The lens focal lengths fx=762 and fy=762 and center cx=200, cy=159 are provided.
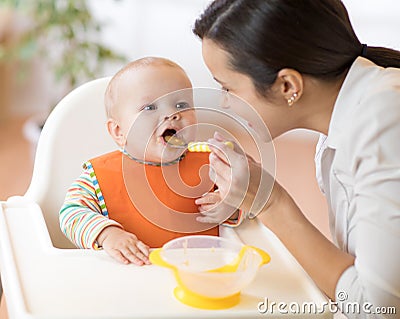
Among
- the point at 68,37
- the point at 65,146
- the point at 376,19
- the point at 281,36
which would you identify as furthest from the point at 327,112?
the point at 376,19

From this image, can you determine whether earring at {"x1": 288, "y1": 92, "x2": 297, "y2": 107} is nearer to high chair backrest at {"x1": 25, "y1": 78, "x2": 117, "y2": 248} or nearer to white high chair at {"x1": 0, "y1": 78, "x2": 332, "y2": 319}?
white high chair at {"x1": 0, "y1": 78, "x2": 332, "y2": 319}

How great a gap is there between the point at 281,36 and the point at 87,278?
1.54 ft

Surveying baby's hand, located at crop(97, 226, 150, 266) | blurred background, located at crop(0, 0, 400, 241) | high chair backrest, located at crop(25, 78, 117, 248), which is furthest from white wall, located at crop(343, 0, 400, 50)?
baby's hand, located at crop(97, 226, 150, 266)

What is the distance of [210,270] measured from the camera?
3.57 ft

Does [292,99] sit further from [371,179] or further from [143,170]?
[143,170]

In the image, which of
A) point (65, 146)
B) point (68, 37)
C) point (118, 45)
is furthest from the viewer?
point (118, 45)

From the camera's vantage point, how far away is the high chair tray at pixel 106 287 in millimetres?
1038

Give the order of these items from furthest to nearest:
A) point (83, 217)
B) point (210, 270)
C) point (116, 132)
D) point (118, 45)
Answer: point (118, 45), point (116, 132), point (83, 217), point (210, 270)

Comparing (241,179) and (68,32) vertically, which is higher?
(241,179)

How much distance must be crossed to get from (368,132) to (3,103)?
2.93m

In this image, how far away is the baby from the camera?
1309mm

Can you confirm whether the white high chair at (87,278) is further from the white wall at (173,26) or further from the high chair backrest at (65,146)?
the white wall at (173,26)

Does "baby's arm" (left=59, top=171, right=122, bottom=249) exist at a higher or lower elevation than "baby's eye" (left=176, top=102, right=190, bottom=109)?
lower

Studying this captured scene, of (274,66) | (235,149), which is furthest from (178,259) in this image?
(274,66)
